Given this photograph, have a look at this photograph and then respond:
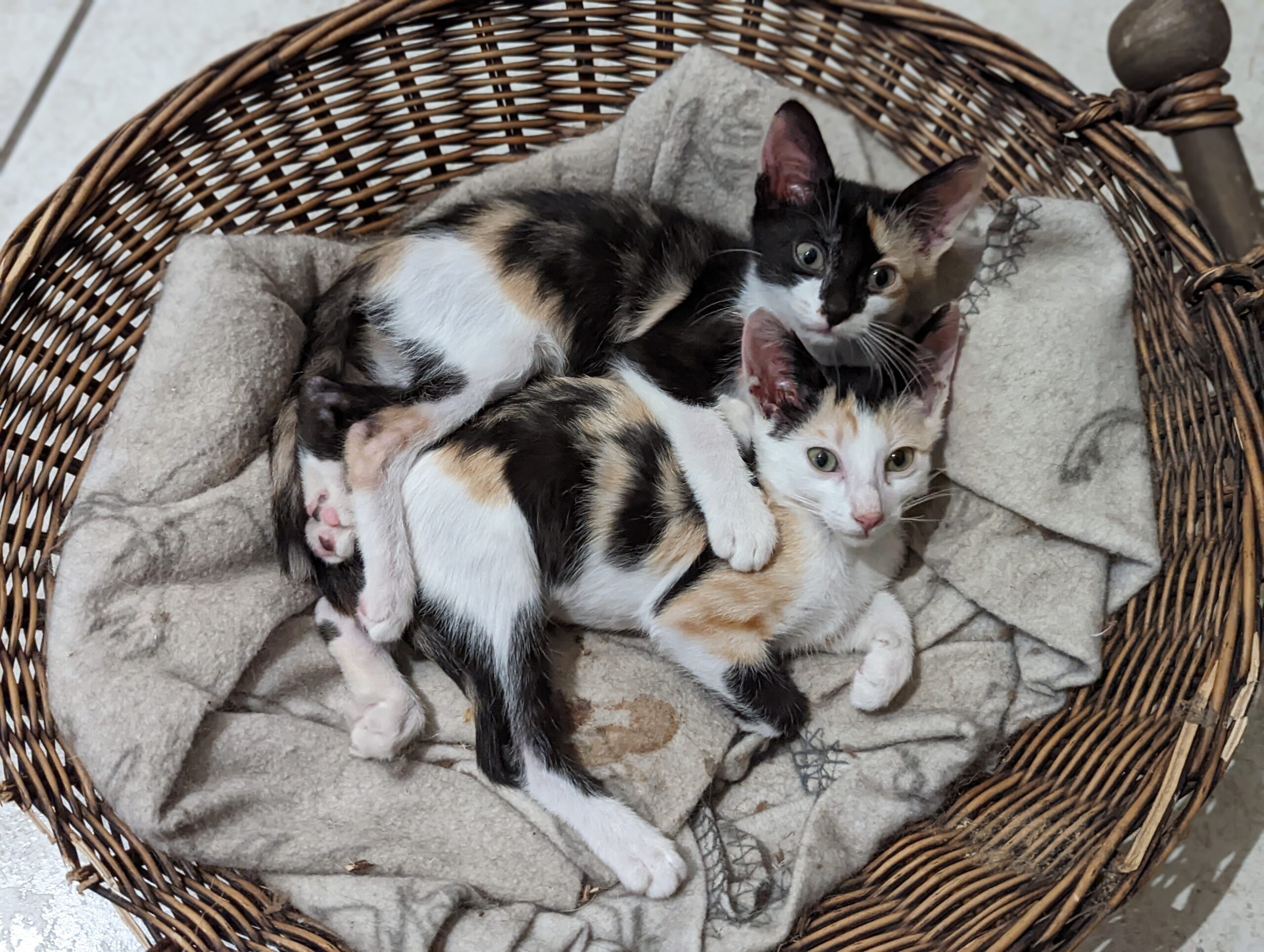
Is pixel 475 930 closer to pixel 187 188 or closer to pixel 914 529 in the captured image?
pixel 914 529

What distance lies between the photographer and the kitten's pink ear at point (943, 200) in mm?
1362

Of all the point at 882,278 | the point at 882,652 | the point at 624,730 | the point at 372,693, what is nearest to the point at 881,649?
the point at 882,652

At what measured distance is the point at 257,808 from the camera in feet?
4.52

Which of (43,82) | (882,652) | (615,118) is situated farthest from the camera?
(43,82)

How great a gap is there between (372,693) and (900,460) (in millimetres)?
861

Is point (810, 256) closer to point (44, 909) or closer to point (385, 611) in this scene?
point (385, 611)

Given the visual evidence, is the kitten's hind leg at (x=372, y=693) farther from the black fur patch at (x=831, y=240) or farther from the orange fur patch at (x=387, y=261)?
the black fur patch at (x=831, y=240)

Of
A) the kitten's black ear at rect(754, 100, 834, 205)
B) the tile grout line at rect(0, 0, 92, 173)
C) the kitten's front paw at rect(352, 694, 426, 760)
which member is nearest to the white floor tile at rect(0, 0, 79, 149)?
the tile grout line at rect(0, 0, 92, 173)

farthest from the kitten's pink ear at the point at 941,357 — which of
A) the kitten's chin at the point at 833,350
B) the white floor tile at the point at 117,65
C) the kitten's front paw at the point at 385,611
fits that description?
the white floor tile at the point at 117,65

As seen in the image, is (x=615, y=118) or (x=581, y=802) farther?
(x=615, y=118)

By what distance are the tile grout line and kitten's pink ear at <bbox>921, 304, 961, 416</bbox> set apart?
7.66 ft

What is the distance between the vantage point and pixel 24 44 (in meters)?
2.61

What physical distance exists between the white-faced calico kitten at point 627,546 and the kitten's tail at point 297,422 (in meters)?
0.13

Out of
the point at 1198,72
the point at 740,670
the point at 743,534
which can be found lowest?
the point at 740,670
